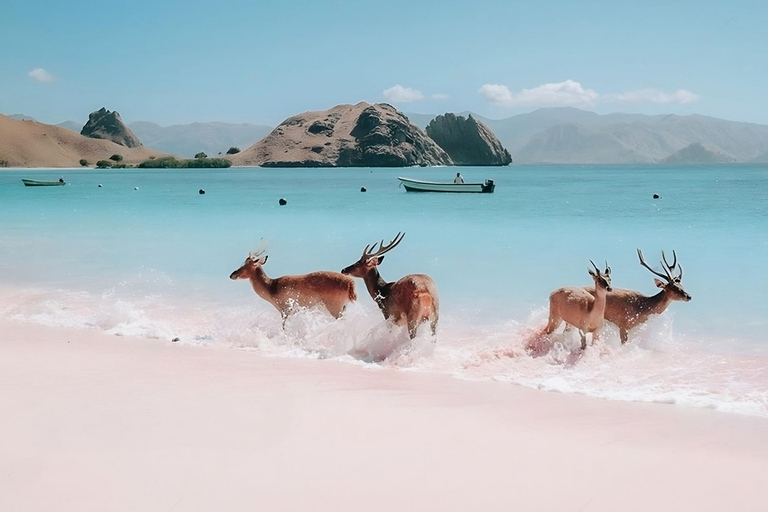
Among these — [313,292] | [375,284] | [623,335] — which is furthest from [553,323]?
[313,292]

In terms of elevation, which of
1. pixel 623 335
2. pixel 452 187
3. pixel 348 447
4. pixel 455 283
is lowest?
pixel 455 283

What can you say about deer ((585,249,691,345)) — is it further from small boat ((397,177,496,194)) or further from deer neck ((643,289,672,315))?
small boat ((397,177,496,194))

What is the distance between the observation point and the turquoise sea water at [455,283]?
8.02 metres

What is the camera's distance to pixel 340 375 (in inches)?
293

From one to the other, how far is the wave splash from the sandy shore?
57cm

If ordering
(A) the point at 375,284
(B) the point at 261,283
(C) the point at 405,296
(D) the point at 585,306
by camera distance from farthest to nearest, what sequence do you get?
(B) the point at 261,283, (A) the point at 375,284, (C) the point at 405,296, (D) the point at 585,306

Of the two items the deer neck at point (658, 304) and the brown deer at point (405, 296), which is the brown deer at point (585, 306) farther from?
the brown deer at point (405, 296)

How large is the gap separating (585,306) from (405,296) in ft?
7.08

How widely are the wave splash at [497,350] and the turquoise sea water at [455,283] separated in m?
0.03

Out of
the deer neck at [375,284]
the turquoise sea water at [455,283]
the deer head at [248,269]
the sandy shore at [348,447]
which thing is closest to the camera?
the sandy shore at [348,447]

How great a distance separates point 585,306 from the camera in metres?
8.34

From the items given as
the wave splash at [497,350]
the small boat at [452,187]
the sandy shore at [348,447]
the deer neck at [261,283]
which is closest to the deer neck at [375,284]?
the wave splash at [497,350]

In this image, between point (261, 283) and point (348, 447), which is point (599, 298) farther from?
point (261, 283)

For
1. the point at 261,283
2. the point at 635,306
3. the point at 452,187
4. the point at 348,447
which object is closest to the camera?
the point at 348,447
